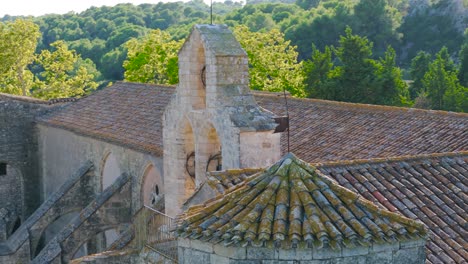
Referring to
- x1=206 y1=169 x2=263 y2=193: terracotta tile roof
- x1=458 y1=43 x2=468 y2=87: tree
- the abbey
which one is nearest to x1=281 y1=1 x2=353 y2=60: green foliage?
x1=458 y1=43 x2=468 y2=87: tree

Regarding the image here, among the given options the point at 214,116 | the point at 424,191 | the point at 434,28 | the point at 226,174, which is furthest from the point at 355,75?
the point at 434,28

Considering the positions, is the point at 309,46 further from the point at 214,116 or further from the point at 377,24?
the point at 214,116

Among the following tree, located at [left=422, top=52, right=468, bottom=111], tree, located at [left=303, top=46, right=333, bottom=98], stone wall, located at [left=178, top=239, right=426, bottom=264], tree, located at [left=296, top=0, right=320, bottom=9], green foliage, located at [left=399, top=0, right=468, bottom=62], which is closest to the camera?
stone wall, located at [left=178, top=239, right=426, bottom=264]

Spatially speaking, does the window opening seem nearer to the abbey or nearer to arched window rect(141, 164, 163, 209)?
the abbey

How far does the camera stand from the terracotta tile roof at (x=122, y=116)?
72.5ft

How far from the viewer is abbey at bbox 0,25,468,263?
876cm

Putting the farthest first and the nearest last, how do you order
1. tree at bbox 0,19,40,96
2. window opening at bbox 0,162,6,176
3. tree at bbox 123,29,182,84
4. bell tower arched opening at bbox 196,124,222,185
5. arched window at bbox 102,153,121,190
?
tree at bbox 0,19,40,96 < tree at bbox 123,29,182,84 < window opening at bbox 0,162,6,176 < arched window at bbox 102,153,121,190 < bell tower arched opening at bbox 196,124,222,185

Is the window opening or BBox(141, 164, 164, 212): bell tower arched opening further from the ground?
BBox(141, 164, 164, 212): bell tower arched opening

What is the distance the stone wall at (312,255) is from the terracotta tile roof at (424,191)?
65.5 inches

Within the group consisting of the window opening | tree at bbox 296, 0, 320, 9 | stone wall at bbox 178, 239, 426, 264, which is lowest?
the window opening

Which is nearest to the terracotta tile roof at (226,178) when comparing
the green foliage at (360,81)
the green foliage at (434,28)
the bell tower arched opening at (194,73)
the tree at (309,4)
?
the bell tower arched opening at (194,73)

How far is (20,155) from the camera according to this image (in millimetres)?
31344

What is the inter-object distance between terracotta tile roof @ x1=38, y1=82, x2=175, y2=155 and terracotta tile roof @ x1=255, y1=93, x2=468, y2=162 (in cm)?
405

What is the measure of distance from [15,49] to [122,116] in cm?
2563
